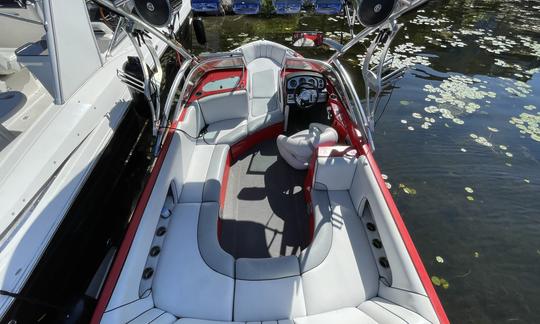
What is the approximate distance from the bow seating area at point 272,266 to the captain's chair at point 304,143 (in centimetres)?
41

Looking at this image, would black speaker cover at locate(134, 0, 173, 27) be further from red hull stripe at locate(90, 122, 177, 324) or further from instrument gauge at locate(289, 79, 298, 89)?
instrument gauge at locate(289, 79, 298, 89)

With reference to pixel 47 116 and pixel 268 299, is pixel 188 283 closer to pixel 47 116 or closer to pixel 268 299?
pixel 268 299

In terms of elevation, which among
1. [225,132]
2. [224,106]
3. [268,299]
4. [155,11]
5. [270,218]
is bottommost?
[270,218]

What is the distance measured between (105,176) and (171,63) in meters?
4.07

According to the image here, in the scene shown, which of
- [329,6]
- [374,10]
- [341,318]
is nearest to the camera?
[341,318]

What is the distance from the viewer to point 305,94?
175 inches

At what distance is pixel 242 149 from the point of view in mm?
4402

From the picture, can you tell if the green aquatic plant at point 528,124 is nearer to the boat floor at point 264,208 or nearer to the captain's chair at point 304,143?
the captain's chair at point 304,143

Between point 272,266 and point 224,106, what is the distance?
273 centimetres

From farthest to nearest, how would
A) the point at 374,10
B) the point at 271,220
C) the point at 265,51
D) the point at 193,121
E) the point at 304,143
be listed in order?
the point at 265,51, the point at 193,121, the point at 304,143, the point at 271,220, the point at 374,10

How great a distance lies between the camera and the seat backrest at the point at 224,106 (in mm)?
4367

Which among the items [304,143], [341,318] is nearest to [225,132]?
[304,143]

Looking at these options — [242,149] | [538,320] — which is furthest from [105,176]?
[538,320]

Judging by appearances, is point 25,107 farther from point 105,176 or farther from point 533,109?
point 533,109
